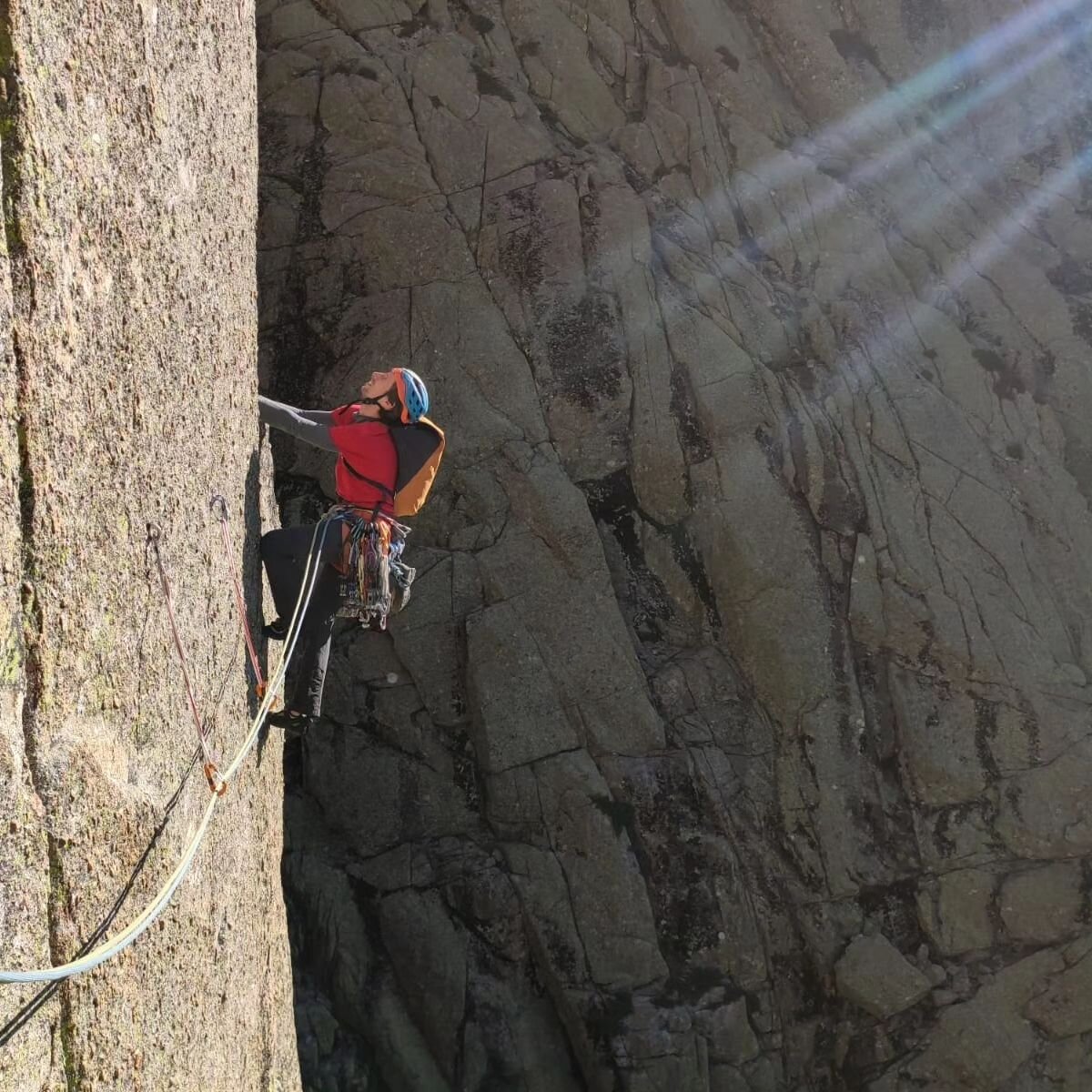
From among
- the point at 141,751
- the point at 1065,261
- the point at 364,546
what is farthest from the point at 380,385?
the point at 1065,261

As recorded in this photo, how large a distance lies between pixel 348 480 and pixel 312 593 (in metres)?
0.81

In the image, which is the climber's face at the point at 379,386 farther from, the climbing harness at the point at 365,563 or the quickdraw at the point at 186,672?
the quickdraw at the point at 186,672

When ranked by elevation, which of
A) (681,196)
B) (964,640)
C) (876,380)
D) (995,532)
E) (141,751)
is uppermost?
(681,196)

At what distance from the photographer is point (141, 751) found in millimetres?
4484

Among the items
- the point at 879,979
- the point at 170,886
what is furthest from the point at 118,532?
the point at 879,979

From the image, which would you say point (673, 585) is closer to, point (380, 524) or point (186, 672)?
point (380, 524)

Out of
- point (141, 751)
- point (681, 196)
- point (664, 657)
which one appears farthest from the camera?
point (681, 196)

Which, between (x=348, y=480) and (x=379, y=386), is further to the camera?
(x=348, y=480)

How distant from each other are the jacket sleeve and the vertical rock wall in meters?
1.10

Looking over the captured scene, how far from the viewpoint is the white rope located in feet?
10.7

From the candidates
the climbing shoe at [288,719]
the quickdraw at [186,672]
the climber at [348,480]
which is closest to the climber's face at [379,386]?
the climber at [348,480]

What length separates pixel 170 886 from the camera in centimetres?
412

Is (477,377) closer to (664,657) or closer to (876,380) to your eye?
(664,657)

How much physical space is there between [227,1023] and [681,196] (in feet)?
36.6
